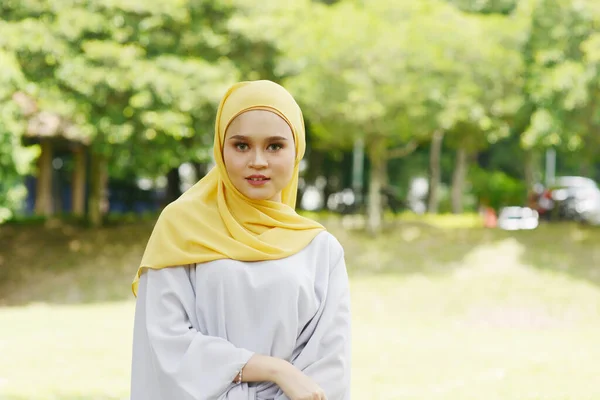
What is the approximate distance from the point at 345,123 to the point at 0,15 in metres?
6.62

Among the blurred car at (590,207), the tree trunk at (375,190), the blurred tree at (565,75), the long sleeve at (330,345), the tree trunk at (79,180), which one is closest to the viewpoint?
the long sleeve at (330,345)

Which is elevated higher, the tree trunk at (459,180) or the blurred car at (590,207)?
the tree trunk at (459,180)

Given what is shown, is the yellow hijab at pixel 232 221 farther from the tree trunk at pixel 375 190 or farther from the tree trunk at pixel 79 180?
the tree trunk at pixel 79 180

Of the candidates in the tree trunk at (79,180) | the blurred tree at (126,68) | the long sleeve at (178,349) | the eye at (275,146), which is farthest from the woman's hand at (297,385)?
the tree trunk at (79,180)

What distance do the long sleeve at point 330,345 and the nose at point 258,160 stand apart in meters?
0.40

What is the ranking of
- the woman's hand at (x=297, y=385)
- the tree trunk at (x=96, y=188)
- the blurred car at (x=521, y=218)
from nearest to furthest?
1. the woman's hand at (x=297, y=385)
2. the tree trunk at (x=96, y=188)
3. the blurred car at (x=521, y=218)

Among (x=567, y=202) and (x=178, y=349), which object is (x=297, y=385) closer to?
(x=178, y=349)

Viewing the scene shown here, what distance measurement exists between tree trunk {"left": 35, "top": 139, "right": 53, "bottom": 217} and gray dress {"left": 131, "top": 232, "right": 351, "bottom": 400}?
58.8 ft

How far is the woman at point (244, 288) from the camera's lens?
236 cm

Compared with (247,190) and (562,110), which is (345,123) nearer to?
(562,110)

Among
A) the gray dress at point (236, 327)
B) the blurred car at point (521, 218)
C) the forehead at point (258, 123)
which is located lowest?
the blurred car at point (521, 218)

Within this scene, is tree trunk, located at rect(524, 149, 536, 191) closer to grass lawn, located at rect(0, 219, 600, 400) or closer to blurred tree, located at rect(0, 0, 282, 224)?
grass lawn, located at rect(0, 219, 600, 400)

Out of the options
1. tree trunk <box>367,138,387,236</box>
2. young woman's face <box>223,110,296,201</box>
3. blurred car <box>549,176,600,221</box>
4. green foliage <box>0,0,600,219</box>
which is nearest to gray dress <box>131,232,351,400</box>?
young woman's face <box>223,110,296,201</box>

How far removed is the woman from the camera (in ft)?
7.73
